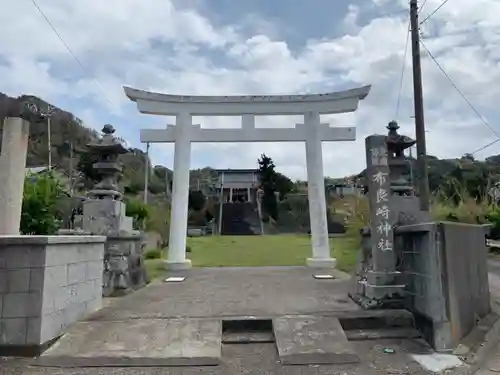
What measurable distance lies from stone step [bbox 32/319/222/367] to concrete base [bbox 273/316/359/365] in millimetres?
614

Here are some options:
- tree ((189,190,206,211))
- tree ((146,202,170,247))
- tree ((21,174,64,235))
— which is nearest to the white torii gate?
tree ((21,174,64,235))

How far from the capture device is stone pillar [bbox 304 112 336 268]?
10.2m

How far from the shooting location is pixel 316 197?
34.2 feet

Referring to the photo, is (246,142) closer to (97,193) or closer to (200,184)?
(97,193)

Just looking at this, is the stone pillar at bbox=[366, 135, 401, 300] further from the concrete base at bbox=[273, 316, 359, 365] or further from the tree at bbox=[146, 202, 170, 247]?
the tree at bbox=[146, 202, 170, 247]

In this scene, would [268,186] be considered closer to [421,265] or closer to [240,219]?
[240,219]

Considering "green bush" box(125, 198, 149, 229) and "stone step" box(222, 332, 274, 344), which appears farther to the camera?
"green bush" box(125, 198, 149, 229)

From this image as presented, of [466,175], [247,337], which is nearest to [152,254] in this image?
[247,337]

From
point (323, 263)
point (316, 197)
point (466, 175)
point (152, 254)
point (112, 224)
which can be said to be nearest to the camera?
point (112, 224)

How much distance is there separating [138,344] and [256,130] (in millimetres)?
7279

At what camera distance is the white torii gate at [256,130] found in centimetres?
1024

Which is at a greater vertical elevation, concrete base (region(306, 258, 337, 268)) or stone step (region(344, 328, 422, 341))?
concrete base (region(306, 258, 337, 268))

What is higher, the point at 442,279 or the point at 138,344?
the point at 442,279

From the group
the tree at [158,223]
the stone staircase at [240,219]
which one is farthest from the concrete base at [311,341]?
the stone staircase at [240,219]
